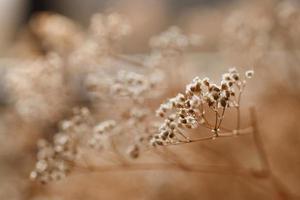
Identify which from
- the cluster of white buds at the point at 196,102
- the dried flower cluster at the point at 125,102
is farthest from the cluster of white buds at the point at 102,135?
the cluster of white buds at the point at 196,102

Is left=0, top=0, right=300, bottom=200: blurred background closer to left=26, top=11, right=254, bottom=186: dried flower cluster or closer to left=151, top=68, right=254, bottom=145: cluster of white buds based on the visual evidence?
left=26, top=11, right=254, bottom=186: dried flower cluster

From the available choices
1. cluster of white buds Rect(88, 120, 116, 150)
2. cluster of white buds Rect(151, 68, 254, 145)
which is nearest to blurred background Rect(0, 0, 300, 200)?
cluster of white buds Rect(88, 120, 116, 150)

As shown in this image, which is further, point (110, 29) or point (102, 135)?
point (110, 29)

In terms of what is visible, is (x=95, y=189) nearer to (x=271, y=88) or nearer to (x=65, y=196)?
(x=65, y=196)

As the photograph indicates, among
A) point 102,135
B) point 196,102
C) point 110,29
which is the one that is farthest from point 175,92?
point 196,102

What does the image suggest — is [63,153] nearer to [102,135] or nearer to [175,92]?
[102,135]

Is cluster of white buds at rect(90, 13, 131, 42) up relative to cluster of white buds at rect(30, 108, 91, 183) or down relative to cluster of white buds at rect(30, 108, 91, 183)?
up
